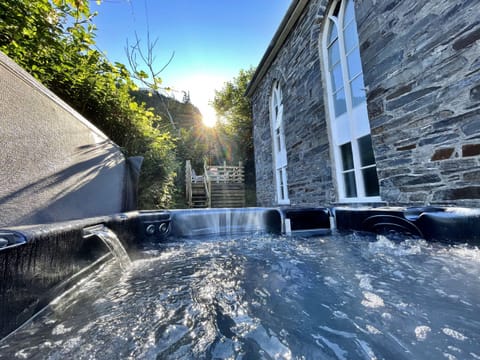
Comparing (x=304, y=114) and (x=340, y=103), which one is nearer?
(x=340, y=103)

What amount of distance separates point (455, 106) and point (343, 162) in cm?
152

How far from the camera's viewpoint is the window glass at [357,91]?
9.23 ft

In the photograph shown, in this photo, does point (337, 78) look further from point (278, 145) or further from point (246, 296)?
point (246, 296)

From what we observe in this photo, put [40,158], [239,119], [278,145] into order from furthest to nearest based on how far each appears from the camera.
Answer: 1. [239,119]
2. [278,145]
3. [40,158]

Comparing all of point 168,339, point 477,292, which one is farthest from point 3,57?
point 477,292

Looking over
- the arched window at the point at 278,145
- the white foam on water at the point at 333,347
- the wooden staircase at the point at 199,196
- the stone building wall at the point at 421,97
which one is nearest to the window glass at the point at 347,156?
the stone building wall at the point at 421,97

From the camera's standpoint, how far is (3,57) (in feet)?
3.34

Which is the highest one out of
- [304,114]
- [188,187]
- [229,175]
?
[304,114]

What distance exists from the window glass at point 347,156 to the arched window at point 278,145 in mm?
1713

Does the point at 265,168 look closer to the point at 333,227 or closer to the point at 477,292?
the point at 333,227

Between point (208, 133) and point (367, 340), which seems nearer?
point (367, 340)

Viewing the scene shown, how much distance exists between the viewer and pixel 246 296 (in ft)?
2.97

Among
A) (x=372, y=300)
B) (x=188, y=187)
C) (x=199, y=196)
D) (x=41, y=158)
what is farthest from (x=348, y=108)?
(x=199, y=196)

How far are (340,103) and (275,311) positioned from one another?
338cm
